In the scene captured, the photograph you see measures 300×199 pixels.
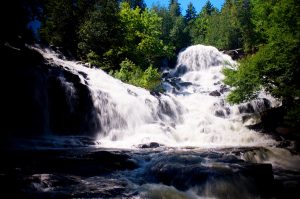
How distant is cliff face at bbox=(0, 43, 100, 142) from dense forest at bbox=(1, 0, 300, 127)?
5.43ft

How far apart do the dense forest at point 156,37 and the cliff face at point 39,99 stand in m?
1.66

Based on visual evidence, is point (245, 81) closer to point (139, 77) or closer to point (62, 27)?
point (139, 77)

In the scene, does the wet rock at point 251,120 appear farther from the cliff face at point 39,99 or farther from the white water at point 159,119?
the cliff face at point 39,99

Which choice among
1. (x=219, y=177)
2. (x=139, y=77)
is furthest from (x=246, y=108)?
(x=219, y=177)

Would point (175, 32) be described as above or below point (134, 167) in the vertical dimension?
above

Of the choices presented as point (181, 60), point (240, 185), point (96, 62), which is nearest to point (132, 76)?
point (96, 62)

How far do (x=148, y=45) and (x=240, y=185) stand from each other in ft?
95.0

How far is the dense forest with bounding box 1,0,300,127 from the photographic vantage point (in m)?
16.7

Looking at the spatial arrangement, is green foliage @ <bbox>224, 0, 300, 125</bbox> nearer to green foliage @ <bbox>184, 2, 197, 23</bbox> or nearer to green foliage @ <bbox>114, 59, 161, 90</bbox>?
green foliage @ <bbox>114, 59, 161, 90</bbox>

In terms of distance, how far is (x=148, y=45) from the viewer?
35906 millimetres

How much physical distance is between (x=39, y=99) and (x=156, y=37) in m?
25.8

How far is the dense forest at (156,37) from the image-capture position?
16.7m

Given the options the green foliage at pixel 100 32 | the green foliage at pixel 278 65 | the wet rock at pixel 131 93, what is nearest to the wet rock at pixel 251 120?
the green foliage at pixel 278 65

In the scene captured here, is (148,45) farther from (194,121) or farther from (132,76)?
(194,121)
